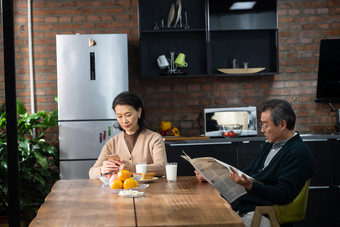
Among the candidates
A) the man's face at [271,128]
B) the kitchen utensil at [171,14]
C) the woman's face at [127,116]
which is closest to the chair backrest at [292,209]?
the man's face at [271,128]

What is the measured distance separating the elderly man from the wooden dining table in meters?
0.24

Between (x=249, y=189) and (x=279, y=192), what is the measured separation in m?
0.15

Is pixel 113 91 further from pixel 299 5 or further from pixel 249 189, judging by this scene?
pixel 249 189

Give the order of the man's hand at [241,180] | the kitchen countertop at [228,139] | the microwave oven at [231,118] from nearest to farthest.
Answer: the man's hand at [241,180], the kitchen countertop at [228,139], the microwave oven at [231,118]

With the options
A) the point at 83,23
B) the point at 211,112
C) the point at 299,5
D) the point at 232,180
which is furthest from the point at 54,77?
the point at 232,180

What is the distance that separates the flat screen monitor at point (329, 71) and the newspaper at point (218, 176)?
3041mm

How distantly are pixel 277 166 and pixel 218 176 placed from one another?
32 centimetres

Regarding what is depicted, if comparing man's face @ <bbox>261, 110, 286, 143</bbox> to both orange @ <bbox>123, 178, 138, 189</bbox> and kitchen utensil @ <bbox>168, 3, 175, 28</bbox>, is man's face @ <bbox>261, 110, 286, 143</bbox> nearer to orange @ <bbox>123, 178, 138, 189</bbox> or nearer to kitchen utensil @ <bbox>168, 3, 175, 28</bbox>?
orange @ <bbox>123, 178, 138, 189</bbox>

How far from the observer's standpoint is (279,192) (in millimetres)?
2379

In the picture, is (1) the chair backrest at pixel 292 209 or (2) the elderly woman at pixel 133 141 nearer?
(1) the chair backrest at pixel 292 209

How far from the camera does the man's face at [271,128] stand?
8.52 ft

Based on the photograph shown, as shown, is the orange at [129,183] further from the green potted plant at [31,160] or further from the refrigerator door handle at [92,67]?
the refrigerator door handle at [92,67]

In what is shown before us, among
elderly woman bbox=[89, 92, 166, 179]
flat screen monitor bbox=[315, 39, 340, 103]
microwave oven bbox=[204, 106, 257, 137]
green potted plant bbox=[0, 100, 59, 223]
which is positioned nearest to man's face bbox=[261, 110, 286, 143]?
elderly woman bbox=[89, 92, 166, 179]

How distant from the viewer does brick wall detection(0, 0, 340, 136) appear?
5.19 metres
